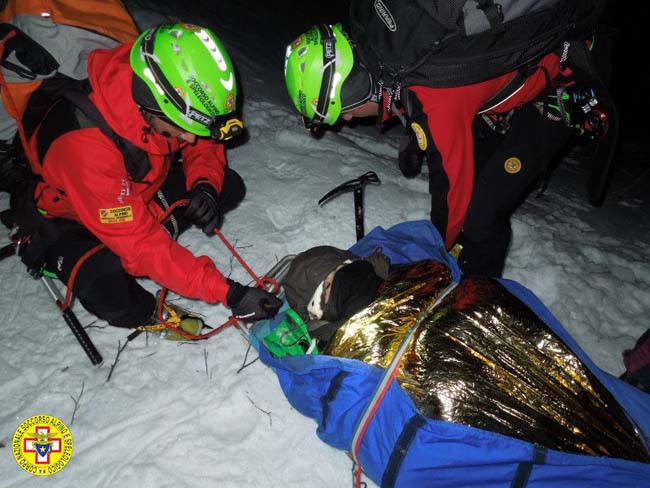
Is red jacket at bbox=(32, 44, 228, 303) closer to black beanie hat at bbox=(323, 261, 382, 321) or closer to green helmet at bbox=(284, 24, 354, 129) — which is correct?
black beanie hat at bbox=(323, 261, 382, 321)

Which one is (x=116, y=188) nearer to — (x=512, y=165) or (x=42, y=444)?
(x=42, y=444)

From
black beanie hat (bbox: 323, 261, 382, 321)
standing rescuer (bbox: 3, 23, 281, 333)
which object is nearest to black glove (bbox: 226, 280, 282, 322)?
standing rescuer (bbox: 3, 23, 281, 333)

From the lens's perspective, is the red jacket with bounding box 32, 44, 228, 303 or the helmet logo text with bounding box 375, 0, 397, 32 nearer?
the helmet logo text with bounding box 375, 0, 397, 32

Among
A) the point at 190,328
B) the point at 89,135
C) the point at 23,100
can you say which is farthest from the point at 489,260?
the point at 23,100

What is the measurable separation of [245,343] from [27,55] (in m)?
2.07

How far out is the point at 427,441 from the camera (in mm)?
1688

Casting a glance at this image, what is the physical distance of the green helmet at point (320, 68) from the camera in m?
2.45

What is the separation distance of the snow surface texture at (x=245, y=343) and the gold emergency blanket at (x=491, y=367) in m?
0.79

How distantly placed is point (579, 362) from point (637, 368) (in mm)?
917

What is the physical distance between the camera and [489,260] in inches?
121

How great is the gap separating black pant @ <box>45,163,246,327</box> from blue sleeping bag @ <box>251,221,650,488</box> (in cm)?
106

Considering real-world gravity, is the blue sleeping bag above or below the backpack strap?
below

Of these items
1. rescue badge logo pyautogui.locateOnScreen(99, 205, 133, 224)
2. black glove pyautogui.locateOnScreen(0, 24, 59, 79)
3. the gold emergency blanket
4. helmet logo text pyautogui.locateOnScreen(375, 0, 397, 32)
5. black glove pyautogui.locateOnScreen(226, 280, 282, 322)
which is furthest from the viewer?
black glove pyautogui.locateOnScreen(226, 280, 282, 322)

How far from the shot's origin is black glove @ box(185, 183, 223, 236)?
2818mm
